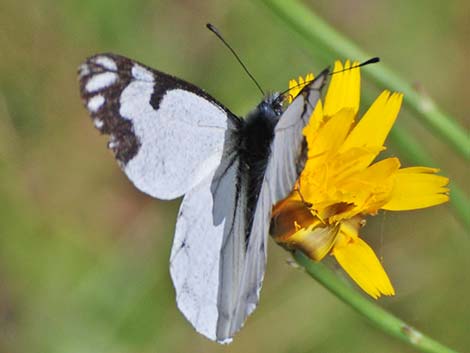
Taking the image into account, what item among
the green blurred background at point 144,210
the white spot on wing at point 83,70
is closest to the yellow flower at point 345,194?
the white spot on wing at point 83,70

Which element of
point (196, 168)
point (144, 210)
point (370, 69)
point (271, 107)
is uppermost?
point (370, 69)

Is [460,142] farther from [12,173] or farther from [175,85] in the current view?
[12,173]

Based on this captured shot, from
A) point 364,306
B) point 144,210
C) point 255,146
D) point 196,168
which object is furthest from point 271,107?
point 144,210

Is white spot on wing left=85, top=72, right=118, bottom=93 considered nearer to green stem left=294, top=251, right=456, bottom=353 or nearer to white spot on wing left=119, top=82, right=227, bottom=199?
white spot on wing left=119, top=82, right=227, bottom=199

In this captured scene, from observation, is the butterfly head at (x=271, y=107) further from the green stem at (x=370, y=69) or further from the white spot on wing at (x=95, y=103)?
the white spot on wing at (x=95, y=103)

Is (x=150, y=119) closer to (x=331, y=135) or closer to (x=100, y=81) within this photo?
(x=100, y=81)

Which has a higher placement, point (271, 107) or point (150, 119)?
point (271, 107)

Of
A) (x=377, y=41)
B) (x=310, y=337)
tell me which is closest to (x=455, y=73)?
(x=377, y=41)

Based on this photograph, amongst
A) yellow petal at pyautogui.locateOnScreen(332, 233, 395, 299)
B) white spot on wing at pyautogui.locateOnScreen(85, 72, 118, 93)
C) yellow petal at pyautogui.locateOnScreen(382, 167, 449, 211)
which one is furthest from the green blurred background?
white spot on wing at pyautogui.locateOnScreen(85, 72, 118, 93)
